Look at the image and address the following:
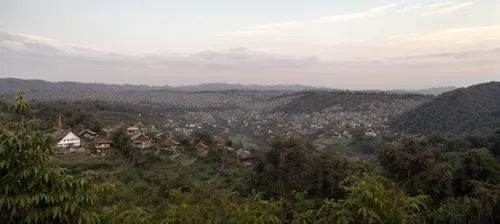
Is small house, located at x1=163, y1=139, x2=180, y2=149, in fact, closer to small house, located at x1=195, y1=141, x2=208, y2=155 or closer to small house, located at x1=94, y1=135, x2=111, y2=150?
small house, located at x1=195, y1=141, x2=208, y2=155

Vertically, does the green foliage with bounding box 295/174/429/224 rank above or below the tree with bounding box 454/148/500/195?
above

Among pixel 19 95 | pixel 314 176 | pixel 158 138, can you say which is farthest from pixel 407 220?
pixel 158 138

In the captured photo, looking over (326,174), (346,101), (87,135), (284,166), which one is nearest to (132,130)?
(87,135)

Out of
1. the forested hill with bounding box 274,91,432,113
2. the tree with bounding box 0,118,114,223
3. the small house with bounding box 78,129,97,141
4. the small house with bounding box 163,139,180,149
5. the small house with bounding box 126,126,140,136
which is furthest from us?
the forested hill with bounding box 274,91,432,113

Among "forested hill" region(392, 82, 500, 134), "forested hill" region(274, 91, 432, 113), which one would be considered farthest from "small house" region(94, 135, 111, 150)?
"forested hill" region(274, 91, 432, 113)

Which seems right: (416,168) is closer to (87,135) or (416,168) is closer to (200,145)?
(200,145)

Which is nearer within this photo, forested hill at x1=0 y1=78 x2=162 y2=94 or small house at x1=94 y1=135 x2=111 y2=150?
small house at x1=94 y1=135 x2=111 y2=150

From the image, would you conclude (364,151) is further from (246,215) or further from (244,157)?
(246,215)
